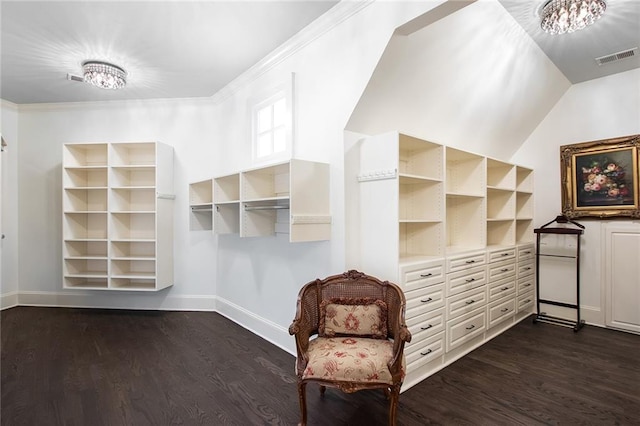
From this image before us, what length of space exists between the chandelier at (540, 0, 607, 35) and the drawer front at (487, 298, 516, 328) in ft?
8.10

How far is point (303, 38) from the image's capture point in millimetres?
2709

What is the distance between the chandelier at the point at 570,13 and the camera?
220cm

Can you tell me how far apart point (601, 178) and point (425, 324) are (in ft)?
9.80

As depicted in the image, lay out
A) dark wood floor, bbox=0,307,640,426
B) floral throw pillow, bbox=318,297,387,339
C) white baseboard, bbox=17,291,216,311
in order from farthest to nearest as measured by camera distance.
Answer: white baseboard, bbox=17,291,216,311 → floral throw pillow, bbox=318,297,387,339 → dark wood floor, bbox=0,307,640,426

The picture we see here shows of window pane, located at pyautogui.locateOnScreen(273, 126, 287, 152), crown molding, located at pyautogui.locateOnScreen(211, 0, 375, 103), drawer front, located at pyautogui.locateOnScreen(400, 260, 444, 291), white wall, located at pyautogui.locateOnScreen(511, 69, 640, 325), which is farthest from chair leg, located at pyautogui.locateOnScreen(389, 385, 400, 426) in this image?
white wall, located at pyautogui.locateOnScreen(511, 69, 640, 325)

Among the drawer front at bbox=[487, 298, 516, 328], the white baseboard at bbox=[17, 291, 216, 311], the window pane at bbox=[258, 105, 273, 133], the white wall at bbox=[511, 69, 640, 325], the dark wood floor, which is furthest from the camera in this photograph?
the white baseboard at bbox=[17, 291, 216, 311]

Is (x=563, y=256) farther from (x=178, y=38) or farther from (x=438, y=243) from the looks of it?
(x=178, y=38)

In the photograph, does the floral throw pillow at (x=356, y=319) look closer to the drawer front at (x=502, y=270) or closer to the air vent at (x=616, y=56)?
the drawer front at (x=502, y=270)

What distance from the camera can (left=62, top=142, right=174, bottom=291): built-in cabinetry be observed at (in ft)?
12.9

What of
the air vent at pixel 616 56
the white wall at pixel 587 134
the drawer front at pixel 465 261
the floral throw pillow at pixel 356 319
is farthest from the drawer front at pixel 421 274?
the air vent at pixel 616 56

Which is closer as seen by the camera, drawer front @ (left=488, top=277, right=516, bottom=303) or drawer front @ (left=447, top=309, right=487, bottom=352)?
drawer front @ (left=447, top=309, right=487, bottom=352)

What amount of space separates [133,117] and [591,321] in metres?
6.34

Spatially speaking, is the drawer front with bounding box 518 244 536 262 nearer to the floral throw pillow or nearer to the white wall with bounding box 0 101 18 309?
the floral throw pillow

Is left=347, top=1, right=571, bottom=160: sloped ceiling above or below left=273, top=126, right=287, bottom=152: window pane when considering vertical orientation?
above
